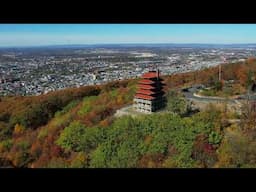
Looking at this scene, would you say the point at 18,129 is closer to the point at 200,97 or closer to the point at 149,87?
the point at 149,87

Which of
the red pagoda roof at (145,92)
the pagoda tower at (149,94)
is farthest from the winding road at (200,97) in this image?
the red pagoda roof at (145,92)

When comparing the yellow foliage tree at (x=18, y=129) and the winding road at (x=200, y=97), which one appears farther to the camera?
the yellow foliage tree at (x=18, y=129)

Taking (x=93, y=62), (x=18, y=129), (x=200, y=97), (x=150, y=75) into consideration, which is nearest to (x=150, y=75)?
(x=150, y=75)

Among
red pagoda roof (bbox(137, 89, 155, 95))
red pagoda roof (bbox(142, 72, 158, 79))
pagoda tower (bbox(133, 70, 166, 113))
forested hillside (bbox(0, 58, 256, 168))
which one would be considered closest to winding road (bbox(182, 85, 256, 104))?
forested hillside (bbox(0, 58, 256, 168))

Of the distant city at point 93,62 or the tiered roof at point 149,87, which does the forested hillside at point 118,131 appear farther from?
the distant city at point 93,62

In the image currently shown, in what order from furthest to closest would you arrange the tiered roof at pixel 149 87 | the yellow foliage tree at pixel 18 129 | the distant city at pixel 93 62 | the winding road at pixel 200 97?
the yellow foliage tree at pixel 18 129 < the winding road at pixel 200 97 < the tiered roof at pixel 149 87 < the distant city at pixel 93 62
